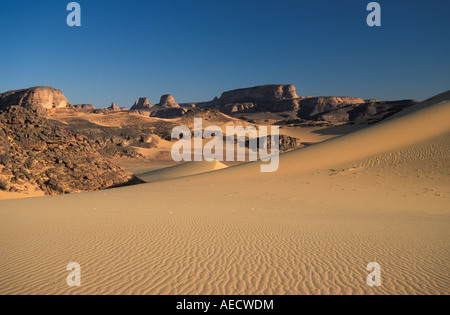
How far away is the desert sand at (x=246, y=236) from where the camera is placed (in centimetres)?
381

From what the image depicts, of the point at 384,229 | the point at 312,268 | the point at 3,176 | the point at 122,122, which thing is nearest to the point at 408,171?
the point at 384,229

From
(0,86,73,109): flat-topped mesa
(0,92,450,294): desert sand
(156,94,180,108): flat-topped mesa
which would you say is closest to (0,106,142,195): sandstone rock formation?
(0,92,450,294): desert sand

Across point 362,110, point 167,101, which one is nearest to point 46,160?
point 362,110

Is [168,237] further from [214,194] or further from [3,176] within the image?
[3,176]

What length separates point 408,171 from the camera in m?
12.7

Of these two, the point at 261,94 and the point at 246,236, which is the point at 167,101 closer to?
the point at 261,94

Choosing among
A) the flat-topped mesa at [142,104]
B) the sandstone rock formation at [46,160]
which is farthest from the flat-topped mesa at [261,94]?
the sandstone rock formation at [46,160]

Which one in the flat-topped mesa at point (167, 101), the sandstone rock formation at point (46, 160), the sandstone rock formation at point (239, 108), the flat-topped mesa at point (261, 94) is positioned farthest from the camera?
the flat-topped mesa at point (167, 101)

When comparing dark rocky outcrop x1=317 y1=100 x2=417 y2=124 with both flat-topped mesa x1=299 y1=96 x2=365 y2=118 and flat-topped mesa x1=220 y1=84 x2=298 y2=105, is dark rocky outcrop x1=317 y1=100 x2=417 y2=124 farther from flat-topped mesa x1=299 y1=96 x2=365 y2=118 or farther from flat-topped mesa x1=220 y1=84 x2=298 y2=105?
flat-topped mesa x1=220 y1=84 x2=298 y2=105

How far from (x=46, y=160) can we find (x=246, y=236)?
1099 cm

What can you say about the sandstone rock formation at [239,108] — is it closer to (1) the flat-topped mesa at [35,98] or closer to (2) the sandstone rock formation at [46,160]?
(1) the flat-topped mesa at [35,98]

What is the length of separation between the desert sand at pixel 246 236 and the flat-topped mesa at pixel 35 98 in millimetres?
58950

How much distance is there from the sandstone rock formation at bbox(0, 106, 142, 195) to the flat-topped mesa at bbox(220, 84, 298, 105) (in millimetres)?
121166

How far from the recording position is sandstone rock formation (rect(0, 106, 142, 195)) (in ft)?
38.5
